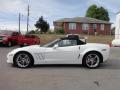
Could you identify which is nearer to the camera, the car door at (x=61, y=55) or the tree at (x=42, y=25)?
the car door at (x=61, y=55)

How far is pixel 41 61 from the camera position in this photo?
39.4ft

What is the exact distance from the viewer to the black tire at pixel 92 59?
39.5ft

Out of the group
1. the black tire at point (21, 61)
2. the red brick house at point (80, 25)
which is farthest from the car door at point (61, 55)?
the red brick house at point (80, 25)

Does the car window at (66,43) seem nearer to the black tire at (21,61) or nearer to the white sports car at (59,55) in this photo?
the white sports car at (59,55)

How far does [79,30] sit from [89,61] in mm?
63410

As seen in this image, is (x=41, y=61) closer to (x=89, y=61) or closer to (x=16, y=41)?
(x=89, y=61)

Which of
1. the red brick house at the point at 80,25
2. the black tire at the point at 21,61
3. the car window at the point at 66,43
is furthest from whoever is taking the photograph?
the red brick house at the point at 80,25
